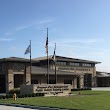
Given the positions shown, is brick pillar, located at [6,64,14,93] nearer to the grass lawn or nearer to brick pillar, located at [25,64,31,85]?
brick pillar, located at [25,64,31,85]

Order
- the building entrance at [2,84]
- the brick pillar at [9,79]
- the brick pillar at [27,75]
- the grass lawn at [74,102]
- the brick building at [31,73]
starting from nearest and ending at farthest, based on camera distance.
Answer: the grass lawn at [74,102]
the brick pillar at [9,79]
the brick building at [31,73]
the brick pillar at [27,75]
the building entrance at [2,84]

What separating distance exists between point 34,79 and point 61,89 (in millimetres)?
17863

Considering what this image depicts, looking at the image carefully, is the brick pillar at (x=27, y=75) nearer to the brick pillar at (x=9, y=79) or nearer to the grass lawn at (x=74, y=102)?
A: the brick pillar at (x=9, y=79)

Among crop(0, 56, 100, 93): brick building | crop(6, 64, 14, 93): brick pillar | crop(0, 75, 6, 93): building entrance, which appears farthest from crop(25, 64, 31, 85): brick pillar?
crop(0, 75, 6, 93): building entrance

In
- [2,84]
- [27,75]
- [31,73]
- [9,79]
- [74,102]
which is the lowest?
[74,102]

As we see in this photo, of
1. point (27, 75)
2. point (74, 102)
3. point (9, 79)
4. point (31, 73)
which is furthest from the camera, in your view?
point (31, 73)

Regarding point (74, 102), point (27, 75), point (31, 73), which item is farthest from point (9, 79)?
point (74, 102)

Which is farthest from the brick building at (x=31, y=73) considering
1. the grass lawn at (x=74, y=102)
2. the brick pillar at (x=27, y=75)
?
the grass lawn at (x=74, y=102)

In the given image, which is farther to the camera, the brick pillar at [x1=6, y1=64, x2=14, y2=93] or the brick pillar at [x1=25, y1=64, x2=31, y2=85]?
the brick pillar at [x1=25, y1=64, x2=31, y2=85]

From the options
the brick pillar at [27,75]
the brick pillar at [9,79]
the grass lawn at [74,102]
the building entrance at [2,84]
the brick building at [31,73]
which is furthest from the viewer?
the building entrance at [2,84]

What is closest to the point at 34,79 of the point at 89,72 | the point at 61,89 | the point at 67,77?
the point at 67,77

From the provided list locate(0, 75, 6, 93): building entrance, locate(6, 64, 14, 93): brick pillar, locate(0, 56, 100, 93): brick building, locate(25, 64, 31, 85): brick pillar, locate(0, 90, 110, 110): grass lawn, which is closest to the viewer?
locate(0, 90, 110, 110): grass lawn

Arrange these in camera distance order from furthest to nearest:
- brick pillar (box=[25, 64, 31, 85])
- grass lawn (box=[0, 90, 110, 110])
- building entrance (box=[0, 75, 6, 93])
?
building entrance (box=[0, 75, 6, 93]) < brick pillar (box=[25, 64, 31, 85]) < grass lawn (box=[0, 90, 110, 110])

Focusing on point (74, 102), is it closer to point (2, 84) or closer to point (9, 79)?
point (9, 79)
